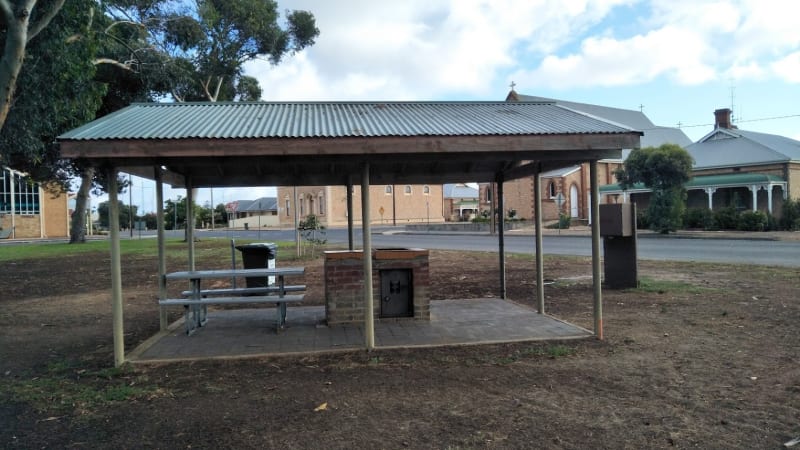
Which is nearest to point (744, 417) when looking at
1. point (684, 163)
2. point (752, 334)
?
point (752, 334)

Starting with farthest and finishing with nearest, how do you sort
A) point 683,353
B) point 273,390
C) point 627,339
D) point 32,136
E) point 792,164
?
point 792,164
point 32,136
point 627,339
point 683,353
point 273,390

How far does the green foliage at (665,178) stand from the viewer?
105 ft

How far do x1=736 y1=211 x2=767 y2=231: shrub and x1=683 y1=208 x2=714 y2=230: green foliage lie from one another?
1.65 metres

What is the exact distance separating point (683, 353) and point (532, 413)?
2.69 m

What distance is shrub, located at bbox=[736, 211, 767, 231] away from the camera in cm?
3162

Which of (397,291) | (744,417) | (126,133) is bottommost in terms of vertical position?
(744,417)

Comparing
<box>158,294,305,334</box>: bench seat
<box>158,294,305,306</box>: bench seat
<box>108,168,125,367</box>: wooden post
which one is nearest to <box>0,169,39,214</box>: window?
<box>158,294,305,334</box>: bench seat

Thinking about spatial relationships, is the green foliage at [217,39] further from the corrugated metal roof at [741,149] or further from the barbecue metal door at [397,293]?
the corrugated metal roof at [741,149]

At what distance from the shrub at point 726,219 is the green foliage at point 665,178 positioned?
2352 mm

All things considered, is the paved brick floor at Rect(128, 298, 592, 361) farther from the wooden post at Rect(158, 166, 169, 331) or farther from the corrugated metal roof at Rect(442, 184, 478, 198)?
the corrugated metal roof at Rect(442, 184, 478, 198)

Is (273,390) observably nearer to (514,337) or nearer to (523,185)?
(514,337)

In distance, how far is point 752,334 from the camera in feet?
23.3

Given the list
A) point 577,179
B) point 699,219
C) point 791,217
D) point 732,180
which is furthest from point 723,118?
point 791,217

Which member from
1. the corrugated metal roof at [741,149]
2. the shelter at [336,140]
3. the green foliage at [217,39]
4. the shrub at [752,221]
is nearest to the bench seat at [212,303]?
the shelter at [336,140]
